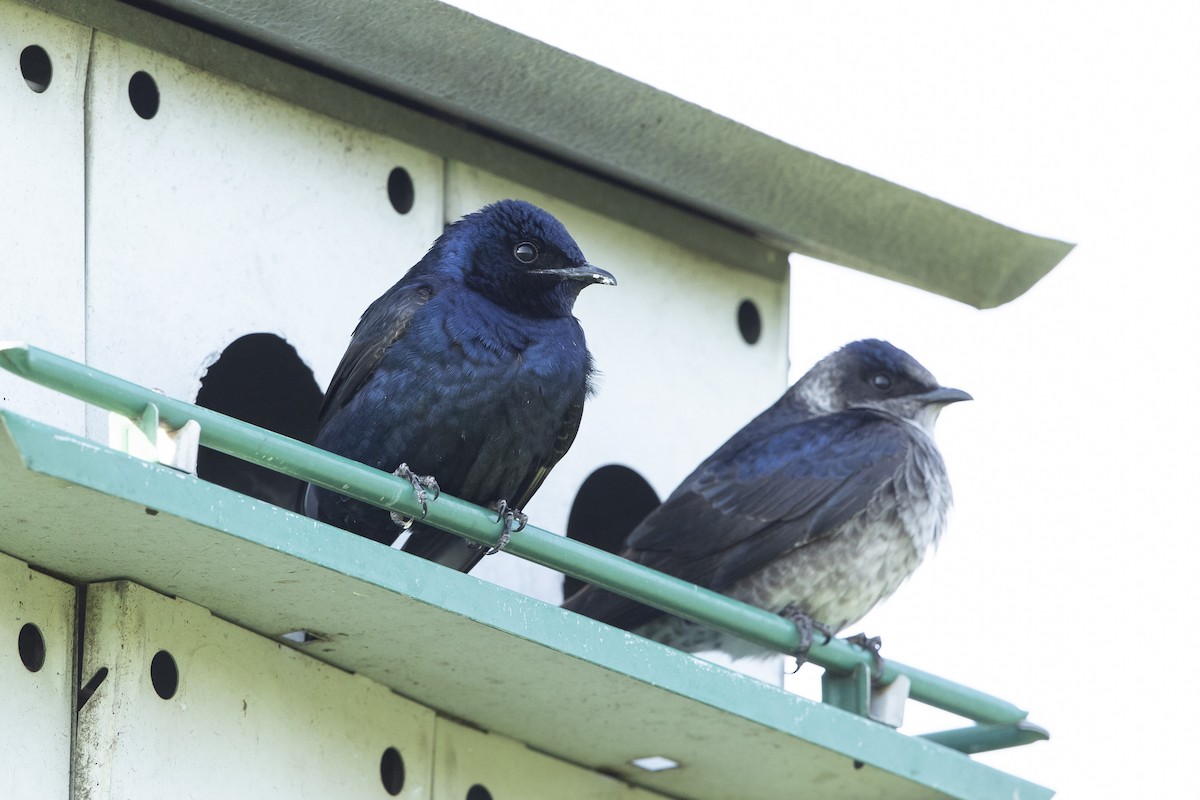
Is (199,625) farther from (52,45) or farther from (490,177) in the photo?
(490,177)

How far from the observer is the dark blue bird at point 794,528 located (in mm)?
5828

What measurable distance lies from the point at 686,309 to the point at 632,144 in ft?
2.05

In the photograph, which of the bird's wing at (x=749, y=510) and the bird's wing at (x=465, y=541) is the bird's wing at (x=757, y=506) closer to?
the bird's wing at (x=749, y=510)

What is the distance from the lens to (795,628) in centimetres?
496

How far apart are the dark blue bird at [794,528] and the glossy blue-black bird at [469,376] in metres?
0.71

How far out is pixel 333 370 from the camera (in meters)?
5.55

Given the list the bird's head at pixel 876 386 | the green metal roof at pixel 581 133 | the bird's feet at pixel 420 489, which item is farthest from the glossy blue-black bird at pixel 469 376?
the bird's head at pixel 876 386

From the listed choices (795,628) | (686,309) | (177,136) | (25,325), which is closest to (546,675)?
(795,628)

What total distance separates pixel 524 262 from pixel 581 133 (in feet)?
2.41

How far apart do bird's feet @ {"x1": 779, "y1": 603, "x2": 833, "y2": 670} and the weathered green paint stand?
23 cm

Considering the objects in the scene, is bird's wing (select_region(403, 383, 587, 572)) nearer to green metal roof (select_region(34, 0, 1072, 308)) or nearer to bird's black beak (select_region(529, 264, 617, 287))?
bird's black beak (select_region(529, 264, 617, 287))

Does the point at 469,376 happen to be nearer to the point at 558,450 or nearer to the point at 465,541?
the point at 558,450

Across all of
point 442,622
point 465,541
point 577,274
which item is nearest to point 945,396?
point 577,274

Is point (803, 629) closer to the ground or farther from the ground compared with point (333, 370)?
closer to the ground
